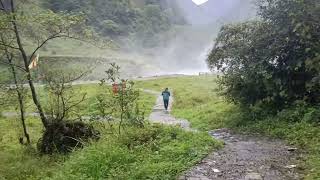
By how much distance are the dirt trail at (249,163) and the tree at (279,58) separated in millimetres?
3611

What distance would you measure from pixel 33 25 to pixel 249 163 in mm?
13117

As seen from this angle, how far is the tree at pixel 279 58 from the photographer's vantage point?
55.6 ft

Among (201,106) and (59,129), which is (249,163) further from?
(201,106)

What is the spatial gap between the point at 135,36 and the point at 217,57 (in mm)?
104737

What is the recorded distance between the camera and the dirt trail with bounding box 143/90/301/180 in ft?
35.3

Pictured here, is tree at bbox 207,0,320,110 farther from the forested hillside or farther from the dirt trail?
the forested hillside

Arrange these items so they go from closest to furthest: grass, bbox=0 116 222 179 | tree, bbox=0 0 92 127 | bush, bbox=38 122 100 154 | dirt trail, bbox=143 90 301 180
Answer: dirt trail, bbox=143 90 301 180 < grass, bbox=0 116 222 179 < bush, bbox=38 122 100 154 < tree, bbox=0 0 92 127

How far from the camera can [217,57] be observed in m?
24.2

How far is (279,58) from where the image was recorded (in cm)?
1842

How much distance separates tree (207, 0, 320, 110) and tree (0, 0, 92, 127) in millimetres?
6971

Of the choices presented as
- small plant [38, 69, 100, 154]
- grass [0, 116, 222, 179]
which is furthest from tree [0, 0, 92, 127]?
grass [0, 116, 222, 179]

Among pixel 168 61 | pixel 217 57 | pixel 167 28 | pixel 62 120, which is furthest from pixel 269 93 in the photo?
pixel 167 28

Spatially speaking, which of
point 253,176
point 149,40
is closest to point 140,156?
point 253,176

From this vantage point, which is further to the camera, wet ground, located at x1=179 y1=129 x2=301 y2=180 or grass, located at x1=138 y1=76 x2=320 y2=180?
grass, located at x1=138 y1=76 x2=320 y2=180
